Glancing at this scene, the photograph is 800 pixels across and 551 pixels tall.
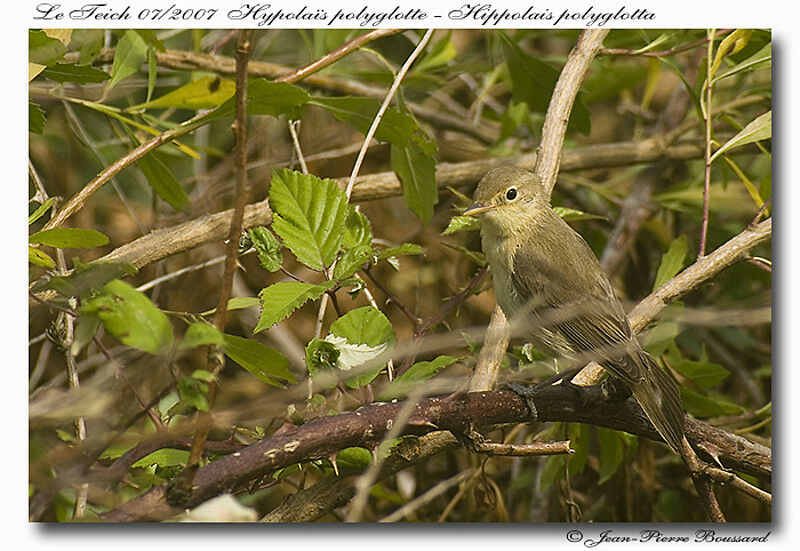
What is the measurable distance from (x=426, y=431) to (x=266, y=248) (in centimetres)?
49

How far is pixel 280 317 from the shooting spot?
1480 mm

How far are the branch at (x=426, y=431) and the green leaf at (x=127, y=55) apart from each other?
0.93m

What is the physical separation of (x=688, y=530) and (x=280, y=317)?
Answer: 999 mm

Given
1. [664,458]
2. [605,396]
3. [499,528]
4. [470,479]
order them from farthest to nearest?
[664,458] → [470,479] → [499,528] → [605,396]

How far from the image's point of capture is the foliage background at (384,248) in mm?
1507

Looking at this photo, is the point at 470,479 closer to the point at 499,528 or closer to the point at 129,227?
the point at 499,528

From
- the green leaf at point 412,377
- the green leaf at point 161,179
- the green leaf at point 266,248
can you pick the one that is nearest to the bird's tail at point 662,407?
the green leaf at point 412,377

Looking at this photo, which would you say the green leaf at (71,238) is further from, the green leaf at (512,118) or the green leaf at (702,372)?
the green leaf at (702,372)

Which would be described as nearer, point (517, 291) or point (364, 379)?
point (364, 379)

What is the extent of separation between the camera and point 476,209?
6.14 feet

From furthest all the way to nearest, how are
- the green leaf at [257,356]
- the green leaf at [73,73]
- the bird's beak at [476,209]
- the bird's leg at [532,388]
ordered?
the bird's beak at [476,209] < the green leaf at [73,73] < the bird's leg at [532,388] < the green leaf at [257,356]

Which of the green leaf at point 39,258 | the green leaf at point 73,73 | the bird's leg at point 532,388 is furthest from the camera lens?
the green leaf at point 73,73

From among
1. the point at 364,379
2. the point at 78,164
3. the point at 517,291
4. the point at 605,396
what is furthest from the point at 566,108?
the point at 78,164

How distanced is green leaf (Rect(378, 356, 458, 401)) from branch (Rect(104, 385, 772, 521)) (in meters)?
0.11
